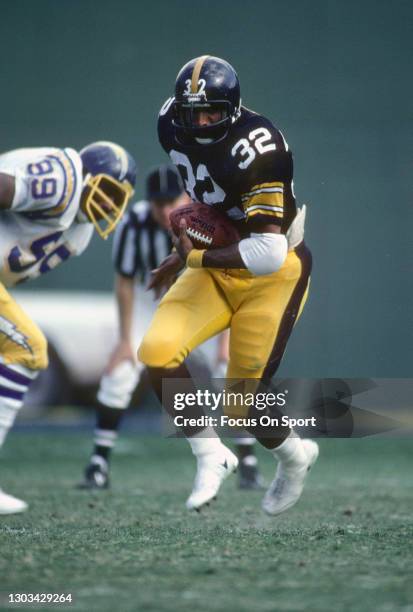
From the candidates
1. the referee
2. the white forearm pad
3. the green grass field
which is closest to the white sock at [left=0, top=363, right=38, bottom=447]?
the green grass field

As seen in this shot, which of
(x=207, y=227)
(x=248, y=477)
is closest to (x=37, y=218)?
(x=207, y=227)

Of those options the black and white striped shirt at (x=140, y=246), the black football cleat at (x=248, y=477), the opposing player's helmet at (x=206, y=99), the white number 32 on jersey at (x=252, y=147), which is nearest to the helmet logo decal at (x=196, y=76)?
the opposing player's helmet at (x=206, y=99)

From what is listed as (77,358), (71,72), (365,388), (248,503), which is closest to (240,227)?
(248,503)

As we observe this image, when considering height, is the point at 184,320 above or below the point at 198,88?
below

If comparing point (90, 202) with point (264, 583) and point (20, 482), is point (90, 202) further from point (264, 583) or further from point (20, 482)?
point (264, 583)

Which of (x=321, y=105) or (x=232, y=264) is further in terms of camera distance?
(x=321, y=105)

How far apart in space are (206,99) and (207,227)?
0.45 m

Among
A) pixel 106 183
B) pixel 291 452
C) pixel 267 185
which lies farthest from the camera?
pixel 106 183

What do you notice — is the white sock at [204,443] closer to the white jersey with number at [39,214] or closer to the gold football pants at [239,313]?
the gold football pants at [239,313]

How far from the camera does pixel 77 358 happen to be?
9.47m

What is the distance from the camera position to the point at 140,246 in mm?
6188

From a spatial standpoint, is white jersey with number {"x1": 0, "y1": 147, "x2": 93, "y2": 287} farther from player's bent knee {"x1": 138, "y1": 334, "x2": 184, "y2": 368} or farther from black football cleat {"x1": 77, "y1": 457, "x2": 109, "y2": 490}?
black football cleat {"x1": 77, "y1": 457, "x2": 109, "y2": 490}

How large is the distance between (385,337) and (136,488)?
13.6 ft

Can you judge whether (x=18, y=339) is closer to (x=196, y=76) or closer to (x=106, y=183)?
(x=106, y=183)
